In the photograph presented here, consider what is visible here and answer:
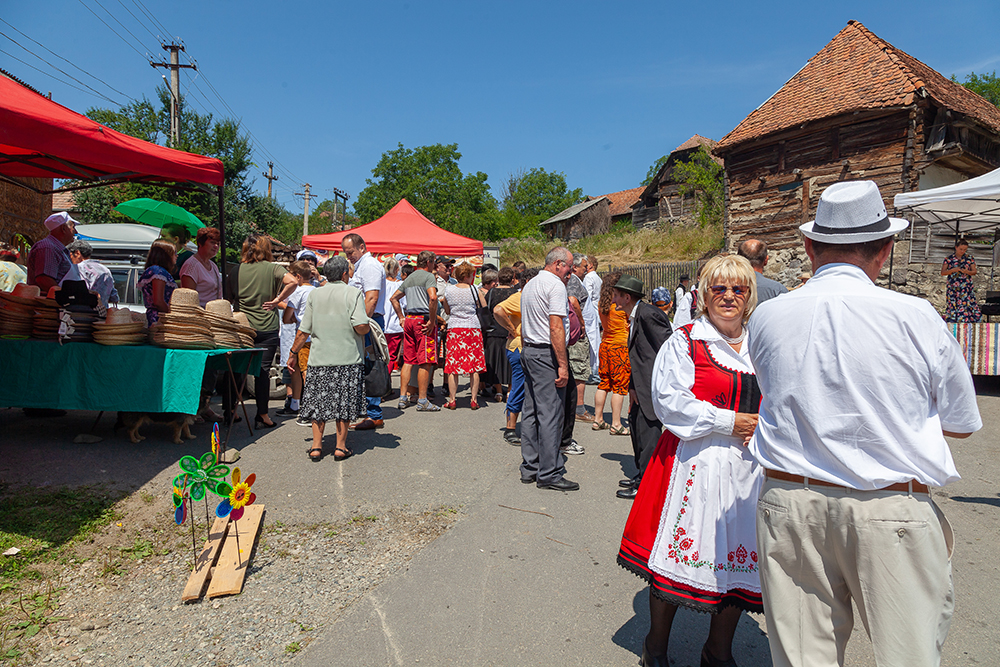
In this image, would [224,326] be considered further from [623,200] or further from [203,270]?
[623,200]

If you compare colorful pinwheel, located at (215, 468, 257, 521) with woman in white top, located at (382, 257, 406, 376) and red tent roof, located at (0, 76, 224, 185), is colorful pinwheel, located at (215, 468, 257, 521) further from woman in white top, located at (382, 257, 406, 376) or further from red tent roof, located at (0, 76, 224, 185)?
woman in white top, located at (382, 257, 406, 376)

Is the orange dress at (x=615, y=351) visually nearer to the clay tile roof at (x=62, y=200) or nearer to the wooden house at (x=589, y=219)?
the clay tile roof at (x=62, y=200)

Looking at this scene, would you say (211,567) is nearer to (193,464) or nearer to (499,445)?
(193,464)

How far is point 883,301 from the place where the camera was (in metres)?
1.70

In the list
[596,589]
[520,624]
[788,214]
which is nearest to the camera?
[520,624]

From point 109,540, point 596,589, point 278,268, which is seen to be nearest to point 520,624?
point 596,589

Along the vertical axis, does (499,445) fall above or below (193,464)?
below

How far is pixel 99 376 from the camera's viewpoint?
5.49 meters

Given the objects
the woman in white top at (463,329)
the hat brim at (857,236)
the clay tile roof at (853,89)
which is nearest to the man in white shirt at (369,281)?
the woman in white top at (463,329)

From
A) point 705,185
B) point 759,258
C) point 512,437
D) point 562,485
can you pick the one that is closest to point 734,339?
point 759,258

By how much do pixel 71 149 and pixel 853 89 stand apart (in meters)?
19.6

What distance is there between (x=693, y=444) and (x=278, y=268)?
18.7 ft

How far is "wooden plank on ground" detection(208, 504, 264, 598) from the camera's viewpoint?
10.8 ft

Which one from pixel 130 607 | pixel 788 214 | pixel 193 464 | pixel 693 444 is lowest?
pixel 130 607
